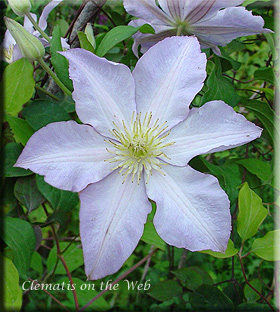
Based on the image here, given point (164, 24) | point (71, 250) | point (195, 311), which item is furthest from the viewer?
point (71, 250)

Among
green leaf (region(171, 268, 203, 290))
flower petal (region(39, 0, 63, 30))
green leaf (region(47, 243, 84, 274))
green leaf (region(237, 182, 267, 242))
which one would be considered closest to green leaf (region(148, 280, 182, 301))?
green leaf (region(171, 268, 203, 290))

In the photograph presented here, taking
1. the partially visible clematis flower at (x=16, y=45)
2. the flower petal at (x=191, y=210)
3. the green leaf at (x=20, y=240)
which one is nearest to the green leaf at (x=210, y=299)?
the flower petal at (x=191, y=210)

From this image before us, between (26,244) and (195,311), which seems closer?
(26,244)

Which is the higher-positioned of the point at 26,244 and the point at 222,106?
the point at 222,106

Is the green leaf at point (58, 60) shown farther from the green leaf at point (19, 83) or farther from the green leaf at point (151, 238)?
the green leaf at point (151, 238)

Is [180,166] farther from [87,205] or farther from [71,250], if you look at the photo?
[71,250]

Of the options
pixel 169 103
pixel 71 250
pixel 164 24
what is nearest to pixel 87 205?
pixel 169 103
